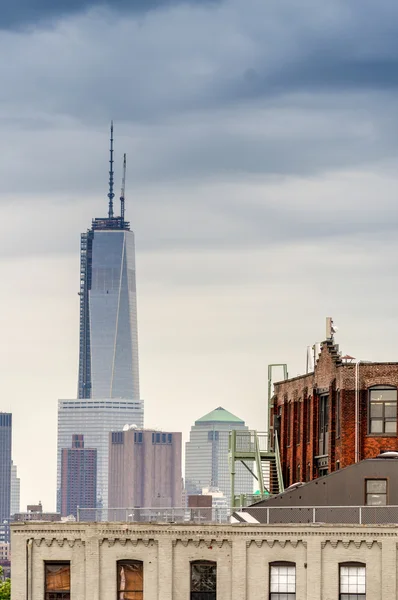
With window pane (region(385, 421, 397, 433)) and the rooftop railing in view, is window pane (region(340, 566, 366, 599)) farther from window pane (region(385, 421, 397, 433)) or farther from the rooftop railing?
window pane (region(385, 421, 397, 433))

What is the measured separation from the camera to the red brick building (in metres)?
93.3

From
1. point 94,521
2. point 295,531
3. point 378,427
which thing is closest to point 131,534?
point 94,521

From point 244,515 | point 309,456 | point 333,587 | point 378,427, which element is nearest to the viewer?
point 333,587

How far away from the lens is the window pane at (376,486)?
263ft

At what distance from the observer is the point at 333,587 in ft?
240

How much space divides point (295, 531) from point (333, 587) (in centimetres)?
249

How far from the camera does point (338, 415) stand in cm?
9531

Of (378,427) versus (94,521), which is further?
(378,427)

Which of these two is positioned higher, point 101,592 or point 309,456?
point 309,456

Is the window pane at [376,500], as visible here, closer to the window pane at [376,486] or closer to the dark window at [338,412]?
the window pane at [376,486]

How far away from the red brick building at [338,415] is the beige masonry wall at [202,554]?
19.6 metres

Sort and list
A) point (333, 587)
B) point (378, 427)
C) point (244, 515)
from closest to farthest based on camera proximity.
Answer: point (333, 587) < point (244, 515) < point (378, 427)

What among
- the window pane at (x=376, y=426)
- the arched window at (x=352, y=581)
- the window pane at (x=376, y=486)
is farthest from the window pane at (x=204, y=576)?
the window pane at (x=376, y=426)

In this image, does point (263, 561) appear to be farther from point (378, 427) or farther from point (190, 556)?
point (378, 427)
